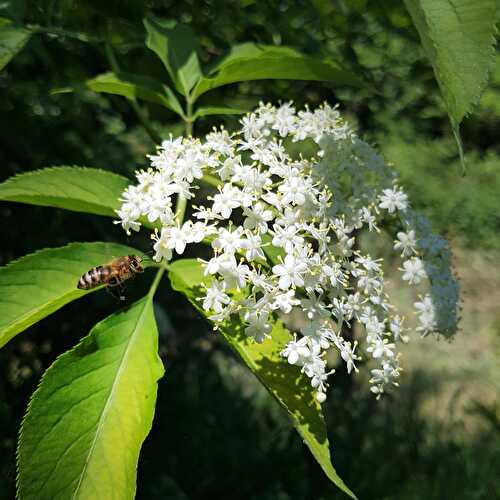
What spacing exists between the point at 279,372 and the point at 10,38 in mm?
929

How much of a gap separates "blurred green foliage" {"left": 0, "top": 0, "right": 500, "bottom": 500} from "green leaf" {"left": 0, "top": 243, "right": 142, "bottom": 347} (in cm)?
63

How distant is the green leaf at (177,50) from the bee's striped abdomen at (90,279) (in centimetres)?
53

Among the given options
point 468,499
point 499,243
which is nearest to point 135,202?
point 468,499

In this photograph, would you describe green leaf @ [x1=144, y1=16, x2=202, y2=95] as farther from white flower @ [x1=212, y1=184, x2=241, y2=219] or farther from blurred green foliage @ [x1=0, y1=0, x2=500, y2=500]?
white flower @ [x1=212, y1=184, x2=241, y2=219]

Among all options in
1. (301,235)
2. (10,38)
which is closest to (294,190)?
(301,235)

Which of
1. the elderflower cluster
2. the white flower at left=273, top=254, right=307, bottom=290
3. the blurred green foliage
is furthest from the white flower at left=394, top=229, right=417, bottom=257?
the white flower at left=273, top=254, right=307, bottom=290

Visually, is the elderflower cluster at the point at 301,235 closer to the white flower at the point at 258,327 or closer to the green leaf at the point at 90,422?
the white flower at the point at 258,327

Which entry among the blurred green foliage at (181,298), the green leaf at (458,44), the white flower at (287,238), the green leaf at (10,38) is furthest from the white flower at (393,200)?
the green leaf at (10,38)

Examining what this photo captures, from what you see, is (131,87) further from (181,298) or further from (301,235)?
(181,298)

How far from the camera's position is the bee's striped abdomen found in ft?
4.02

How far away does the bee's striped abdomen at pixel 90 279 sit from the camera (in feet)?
4.02

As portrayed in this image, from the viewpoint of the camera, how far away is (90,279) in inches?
48.9

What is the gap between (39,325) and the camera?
10.6 ft

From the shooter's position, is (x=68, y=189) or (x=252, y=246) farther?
(x=68, y=189)
